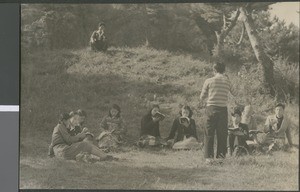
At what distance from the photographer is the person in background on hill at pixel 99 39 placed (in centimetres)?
275

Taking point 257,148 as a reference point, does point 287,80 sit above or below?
above

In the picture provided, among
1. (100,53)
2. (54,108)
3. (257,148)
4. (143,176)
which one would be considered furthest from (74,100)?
(257,148)

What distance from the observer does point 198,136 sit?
2703 millimetres

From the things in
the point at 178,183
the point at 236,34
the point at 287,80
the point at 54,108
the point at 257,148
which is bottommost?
the point at 178,183

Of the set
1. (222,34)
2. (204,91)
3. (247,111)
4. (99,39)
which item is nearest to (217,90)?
(204,91)

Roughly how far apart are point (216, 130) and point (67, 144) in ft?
2.58

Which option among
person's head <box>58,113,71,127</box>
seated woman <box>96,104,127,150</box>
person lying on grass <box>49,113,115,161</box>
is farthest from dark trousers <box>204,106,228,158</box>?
person's head <box>58,113,71,127</box>

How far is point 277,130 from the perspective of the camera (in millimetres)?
2676

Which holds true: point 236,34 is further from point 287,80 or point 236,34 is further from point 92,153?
point 92,153

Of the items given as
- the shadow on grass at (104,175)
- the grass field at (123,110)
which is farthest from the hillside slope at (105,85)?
the shadow on grass at (104,175)

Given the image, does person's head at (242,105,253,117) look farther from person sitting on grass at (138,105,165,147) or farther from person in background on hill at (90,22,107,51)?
person in background on hill at (90,22,107,51)

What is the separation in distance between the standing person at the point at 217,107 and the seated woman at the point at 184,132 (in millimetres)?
67

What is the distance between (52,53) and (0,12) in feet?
1.18

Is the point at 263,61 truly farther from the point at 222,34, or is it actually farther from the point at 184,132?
the point at 184,132
